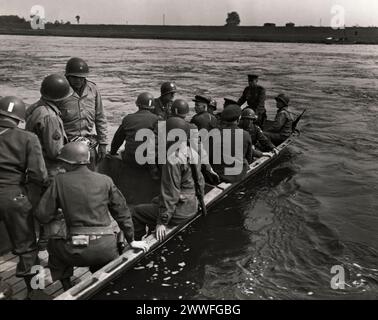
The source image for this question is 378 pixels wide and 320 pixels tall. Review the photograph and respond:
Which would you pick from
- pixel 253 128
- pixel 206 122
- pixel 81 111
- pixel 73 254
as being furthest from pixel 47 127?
pixel 253 128

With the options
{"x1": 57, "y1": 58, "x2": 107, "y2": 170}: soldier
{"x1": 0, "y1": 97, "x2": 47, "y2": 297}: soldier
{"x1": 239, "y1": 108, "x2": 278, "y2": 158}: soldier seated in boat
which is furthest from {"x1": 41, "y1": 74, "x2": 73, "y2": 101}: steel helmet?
{"x1": 239, "y1": 108, "x2": 278, "y2": 158}: soldier seated in boat

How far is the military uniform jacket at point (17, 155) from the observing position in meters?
4.29

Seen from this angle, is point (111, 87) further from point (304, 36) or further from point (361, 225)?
point (304, 36)

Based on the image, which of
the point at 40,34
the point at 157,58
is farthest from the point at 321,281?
the point at 40,34

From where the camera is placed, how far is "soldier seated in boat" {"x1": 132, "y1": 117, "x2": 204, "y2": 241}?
5168 millimetres

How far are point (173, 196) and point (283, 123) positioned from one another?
6.87m

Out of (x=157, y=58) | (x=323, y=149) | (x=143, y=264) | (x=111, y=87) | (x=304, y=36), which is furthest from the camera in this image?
(x=304, y=36)

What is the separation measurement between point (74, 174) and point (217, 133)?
381 cm

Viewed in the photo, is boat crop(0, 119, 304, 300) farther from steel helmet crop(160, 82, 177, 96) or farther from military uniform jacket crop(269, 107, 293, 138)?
military uniform jacket crop(269, 107, 293, 138)

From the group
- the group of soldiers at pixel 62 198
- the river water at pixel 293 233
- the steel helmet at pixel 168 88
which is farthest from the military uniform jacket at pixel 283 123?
the group of soldiers at pixel 62 198

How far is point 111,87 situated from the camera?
2611cm

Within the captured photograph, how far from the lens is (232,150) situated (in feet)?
25.3

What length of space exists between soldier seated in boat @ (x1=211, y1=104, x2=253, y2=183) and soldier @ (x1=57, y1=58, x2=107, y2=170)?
2.11 metres

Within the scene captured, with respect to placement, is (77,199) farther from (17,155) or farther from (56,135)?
(56,135)
